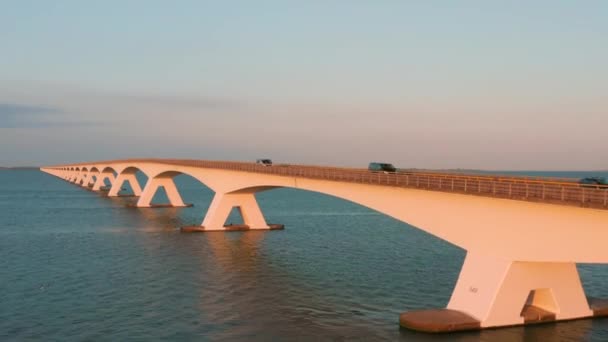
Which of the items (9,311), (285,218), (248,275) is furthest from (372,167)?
(285,218)

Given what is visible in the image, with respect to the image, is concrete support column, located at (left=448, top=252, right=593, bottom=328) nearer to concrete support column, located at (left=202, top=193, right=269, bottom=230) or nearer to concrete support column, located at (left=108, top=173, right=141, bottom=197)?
concrete support column, located at (left=202, top=193, right=269, bottom=230)

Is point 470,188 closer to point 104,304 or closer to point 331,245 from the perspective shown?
point 104,304

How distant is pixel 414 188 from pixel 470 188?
15.8ft

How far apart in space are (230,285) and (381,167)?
17958mm

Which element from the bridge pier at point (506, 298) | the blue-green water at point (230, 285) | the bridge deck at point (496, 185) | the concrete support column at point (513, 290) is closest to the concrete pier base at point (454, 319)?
the bridge pier at point (506, 298)

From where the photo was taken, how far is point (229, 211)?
73.4 meters

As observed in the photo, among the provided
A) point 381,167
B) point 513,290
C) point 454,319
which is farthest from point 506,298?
point 381,167

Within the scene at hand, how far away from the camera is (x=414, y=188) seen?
121ft

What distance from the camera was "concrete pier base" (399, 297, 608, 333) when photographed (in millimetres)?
29297

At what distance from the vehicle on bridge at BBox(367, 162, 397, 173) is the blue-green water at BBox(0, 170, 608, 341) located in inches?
302

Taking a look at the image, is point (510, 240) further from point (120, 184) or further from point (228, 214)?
point (120, 184)

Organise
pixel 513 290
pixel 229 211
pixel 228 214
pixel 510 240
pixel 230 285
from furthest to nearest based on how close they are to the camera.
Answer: pixel 228 214 → pixel 229 211 → pixel 230 285 → pixel 510 240 → pixel 513 290

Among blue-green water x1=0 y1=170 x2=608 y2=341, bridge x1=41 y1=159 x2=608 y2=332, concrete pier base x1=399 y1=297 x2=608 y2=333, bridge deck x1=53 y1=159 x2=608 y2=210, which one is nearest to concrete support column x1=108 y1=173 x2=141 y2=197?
blue-green water x1=0 y1=170 x2=608 y2=341

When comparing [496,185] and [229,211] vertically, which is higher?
[496,185]
